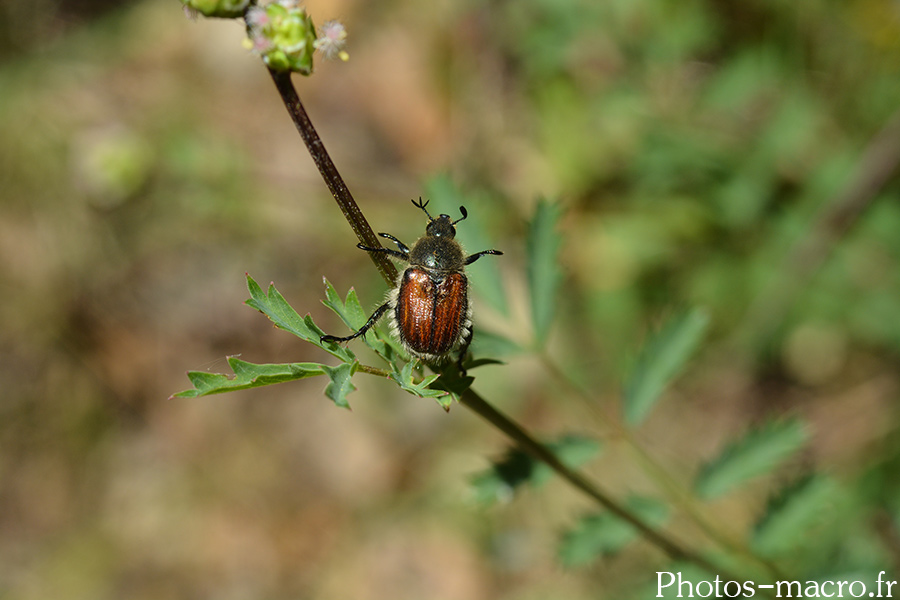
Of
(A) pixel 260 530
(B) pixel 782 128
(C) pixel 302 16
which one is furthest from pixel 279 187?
(C) pixel 302 16

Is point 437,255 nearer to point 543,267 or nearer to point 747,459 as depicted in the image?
point 543,267

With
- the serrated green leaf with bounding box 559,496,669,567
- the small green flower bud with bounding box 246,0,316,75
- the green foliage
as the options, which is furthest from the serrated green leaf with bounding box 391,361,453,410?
the serrated green leaf with bounding box 559,496,669,567

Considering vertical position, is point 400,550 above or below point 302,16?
above

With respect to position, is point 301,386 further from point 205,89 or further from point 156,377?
point 205,89

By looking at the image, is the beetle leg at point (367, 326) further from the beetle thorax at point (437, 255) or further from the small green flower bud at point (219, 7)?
the small green flower bud at point (219, 7)

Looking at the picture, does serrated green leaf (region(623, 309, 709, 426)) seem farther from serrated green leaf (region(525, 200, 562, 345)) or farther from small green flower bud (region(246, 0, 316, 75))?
small green flower bud (region(246, 0, 316, 75))
